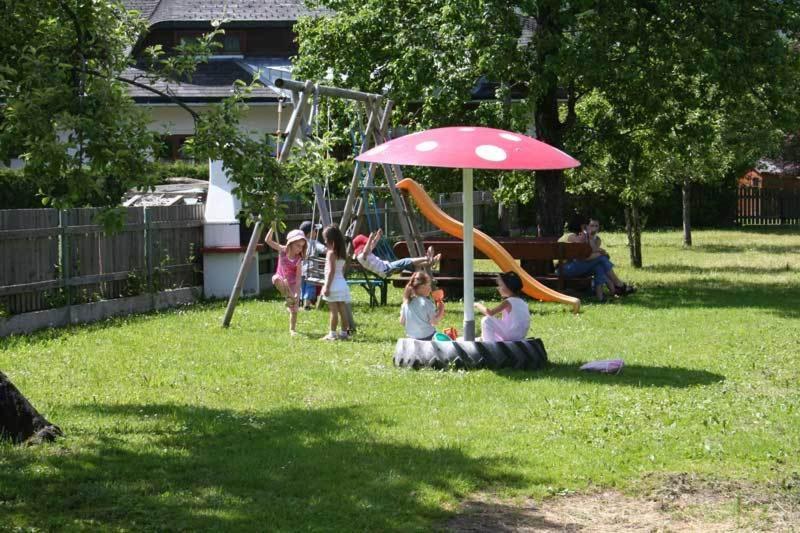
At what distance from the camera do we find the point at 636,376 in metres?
11.7

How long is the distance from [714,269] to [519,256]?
8.03 meters

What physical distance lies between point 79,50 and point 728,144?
22415mm

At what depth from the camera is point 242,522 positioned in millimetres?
6613

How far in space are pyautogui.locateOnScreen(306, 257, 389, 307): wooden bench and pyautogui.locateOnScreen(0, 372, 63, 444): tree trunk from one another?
7.99 m

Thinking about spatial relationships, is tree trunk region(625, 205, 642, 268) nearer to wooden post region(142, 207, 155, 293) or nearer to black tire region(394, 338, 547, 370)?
wooden post region(142, 207, 155, 293)

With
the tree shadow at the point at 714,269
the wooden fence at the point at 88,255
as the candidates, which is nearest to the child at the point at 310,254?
the wooden fence at the point at 88,255

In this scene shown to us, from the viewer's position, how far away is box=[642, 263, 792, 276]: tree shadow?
83.5 ft

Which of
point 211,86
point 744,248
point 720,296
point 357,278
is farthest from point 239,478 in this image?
point 211,86

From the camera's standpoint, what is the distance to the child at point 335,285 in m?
14.5

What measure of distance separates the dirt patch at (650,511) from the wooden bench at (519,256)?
11.8 m

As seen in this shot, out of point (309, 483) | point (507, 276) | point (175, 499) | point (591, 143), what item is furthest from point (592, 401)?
point (591, 143)

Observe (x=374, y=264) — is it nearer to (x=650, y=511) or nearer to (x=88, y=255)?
(x=88, y=255)

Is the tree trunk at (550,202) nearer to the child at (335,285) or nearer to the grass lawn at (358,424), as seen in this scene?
the grass lawn at (358,424)

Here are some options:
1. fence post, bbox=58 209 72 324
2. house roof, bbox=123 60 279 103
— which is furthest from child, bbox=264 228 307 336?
house roof, bbox=123 60 279 103
